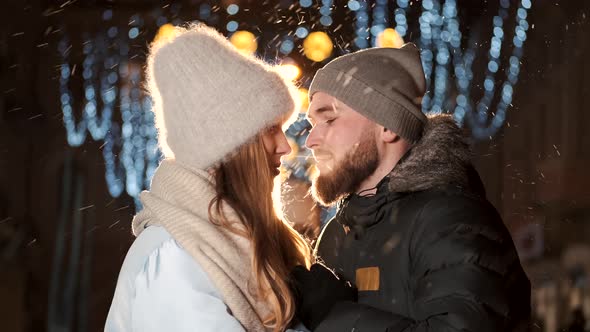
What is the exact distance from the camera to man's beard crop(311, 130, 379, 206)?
332 cm

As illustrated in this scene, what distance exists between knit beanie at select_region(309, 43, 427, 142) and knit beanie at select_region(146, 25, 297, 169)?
2.58 feet

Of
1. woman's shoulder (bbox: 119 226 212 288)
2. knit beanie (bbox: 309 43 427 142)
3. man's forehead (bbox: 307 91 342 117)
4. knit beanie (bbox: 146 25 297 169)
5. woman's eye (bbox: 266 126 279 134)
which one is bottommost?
man's forehead (bbox: 307 91 342 117)

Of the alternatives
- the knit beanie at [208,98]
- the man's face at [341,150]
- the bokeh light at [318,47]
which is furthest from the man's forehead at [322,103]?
the bokeh light at [318,47]

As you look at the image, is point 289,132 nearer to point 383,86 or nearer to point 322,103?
point 322,103

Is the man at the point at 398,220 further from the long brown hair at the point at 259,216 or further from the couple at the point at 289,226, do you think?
the long brown hair at the point at 259,216

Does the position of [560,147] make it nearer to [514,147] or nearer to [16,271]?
[514,147]

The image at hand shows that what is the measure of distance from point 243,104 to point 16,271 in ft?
32.9

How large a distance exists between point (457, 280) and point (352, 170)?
741mm

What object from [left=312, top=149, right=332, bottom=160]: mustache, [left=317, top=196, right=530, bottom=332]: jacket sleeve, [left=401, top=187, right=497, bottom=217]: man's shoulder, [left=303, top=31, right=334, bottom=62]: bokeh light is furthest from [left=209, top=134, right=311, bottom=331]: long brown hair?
[left=303, top=31, right=334, bottom=62]: bokeh light

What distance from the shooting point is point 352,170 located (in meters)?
3.32

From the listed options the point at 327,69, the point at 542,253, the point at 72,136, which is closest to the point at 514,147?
the point at 542,253

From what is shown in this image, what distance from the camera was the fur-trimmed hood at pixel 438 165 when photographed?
120 inches

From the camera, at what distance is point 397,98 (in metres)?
3.36

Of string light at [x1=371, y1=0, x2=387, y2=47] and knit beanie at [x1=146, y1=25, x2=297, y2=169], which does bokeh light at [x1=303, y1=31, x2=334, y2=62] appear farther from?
knit beanie at [x1=146, y1=25, x2=297, y2=169]
